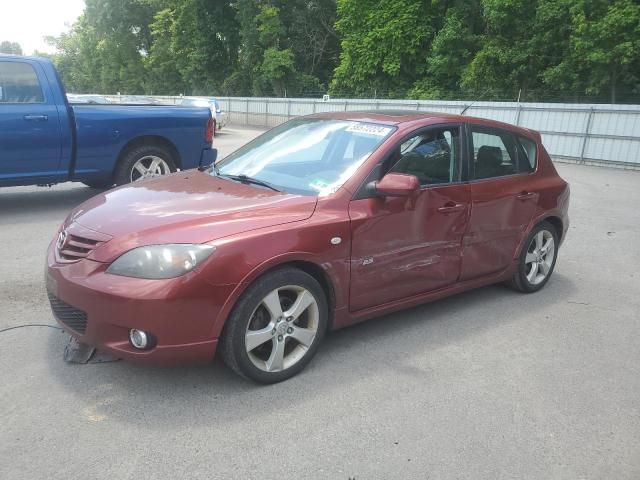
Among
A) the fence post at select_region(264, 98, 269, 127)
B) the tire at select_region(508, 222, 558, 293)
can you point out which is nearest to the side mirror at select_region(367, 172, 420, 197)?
the tire at select_region(508, 222, 558, 293)

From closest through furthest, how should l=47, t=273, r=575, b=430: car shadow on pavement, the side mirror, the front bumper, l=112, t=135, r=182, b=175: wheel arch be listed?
the front bumper
l=47, t=273, r=575, b=430: car shadow on pavement
the side mirror
l=112, t=135, r=182, b=175: wheel arch

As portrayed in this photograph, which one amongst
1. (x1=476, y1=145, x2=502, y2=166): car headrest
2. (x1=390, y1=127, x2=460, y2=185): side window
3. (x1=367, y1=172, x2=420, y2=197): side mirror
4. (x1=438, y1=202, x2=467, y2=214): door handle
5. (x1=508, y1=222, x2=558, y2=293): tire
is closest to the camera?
(x1=367, y1=172, x2=420, y2=197): side mirror

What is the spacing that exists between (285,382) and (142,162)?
18.1ft

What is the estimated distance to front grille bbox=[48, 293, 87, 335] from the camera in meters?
3.16

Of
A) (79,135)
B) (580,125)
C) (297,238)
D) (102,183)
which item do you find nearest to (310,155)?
(297,238)

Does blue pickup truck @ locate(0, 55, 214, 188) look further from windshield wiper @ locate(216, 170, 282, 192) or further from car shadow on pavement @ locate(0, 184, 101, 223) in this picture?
windshield wiper @ locate(216, 170, 282, 192)

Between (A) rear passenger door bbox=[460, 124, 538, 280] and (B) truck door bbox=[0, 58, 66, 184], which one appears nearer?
(A) rear passenger door bbox=[460, 124, 538, 280]

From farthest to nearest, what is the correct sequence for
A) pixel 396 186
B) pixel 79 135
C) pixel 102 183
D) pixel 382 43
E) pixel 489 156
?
pixel 382 43, pixel 102 183, pixel 79 135, pixel 489 156, pixel 396 186

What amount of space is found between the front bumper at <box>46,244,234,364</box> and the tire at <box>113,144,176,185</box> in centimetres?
484

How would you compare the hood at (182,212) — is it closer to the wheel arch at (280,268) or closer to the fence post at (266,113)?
the wheel arch at (280,268)

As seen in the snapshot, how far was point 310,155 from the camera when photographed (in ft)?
13.7

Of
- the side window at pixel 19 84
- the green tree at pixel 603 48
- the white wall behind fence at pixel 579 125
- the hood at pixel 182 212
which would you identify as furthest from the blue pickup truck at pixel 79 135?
the green tree at pixel 603 48

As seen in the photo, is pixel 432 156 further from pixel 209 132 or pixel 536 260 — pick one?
pixel 209 132

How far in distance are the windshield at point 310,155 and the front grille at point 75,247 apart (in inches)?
49.4
